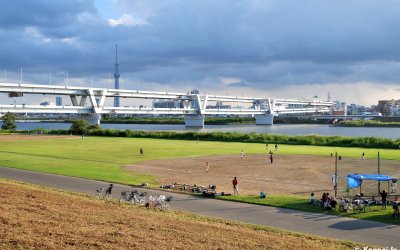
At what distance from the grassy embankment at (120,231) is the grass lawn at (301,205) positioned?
5940 mm

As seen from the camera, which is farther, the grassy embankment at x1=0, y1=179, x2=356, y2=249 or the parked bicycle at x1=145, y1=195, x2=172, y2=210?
the parked bicycle at x1=145, y1=195, x2=172, y2=210

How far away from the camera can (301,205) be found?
981 inches

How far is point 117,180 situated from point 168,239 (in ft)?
A: 68.8

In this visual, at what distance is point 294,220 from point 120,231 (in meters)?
9.55

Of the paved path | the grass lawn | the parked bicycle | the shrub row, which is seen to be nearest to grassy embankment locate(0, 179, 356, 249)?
the paved path

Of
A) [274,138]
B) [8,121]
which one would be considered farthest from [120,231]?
[8,121]

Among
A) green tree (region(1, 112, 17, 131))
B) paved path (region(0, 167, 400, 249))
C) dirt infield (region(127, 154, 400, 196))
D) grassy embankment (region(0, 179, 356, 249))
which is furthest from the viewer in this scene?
green tree (region(1, 112, 17, 131))

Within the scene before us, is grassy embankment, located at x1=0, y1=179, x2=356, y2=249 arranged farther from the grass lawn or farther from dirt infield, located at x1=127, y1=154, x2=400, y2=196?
dirt infield, located at x1=127, y1=154, x2=400, y2=196

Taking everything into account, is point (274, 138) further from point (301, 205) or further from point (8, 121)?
point (8, 121)

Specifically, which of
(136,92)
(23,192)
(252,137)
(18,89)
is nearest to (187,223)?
(23,192)

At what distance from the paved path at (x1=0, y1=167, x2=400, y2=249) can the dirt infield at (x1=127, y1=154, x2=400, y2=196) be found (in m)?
5.38

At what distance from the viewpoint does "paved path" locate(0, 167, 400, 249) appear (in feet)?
60.3

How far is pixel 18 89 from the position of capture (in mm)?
128375

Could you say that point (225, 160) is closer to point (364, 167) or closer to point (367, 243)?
point (364, 167)
